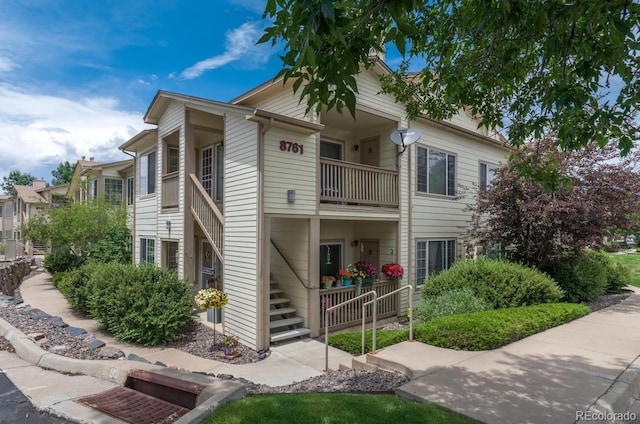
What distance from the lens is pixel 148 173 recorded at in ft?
48.2

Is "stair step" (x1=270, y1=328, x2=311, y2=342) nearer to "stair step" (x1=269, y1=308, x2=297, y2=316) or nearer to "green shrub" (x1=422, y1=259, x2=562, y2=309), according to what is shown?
"stair step" (x1=269, y1=308, x2=297, y2=316)

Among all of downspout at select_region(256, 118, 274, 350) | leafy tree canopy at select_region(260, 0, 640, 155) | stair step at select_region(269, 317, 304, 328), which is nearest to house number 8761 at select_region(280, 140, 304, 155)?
downspout at select_region(256, 118, 274, 350)

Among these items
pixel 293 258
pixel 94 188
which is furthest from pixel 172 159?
pixel 94 188

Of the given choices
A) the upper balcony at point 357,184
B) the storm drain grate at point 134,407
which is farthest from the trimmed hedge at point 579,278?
the storm drain grate at point 134,407

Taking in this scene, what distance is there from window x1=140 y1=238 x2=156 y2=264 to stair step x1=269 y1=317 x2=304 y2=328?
7154 millimetres

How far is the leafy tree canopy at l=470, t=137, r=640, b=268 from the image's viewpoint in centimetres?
1015

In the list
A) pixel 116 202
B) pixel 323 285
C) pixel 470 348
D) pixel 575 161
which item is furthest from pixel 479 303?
pixel 116 202

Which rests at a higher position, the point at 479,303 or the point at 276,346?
the point at 479,303

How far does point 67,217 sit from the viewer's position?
16172 millimetres

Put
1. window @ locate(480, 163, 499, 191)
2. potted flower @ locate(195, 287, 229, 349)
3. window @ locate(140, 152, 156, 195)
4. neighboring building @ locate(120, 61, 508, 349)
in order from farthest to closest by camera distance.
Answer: window @ locate(480, 163, 499, 191), window @ locate(140, 152, 156, 195), neighboring building @ locate(120, 61, 508, 349), potted flower @ locate(195, 287, 229, 349)

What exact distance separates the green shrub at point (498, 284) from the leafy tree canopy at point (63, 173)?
241 feet

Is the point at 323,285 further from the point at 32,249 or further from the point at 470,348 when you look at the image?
the point at 32,249

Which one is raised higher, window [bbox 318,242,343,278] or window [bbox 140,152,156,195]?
window [bbox 140,152,156,195]

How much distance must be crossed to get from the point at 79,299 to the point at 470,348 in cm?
1104
